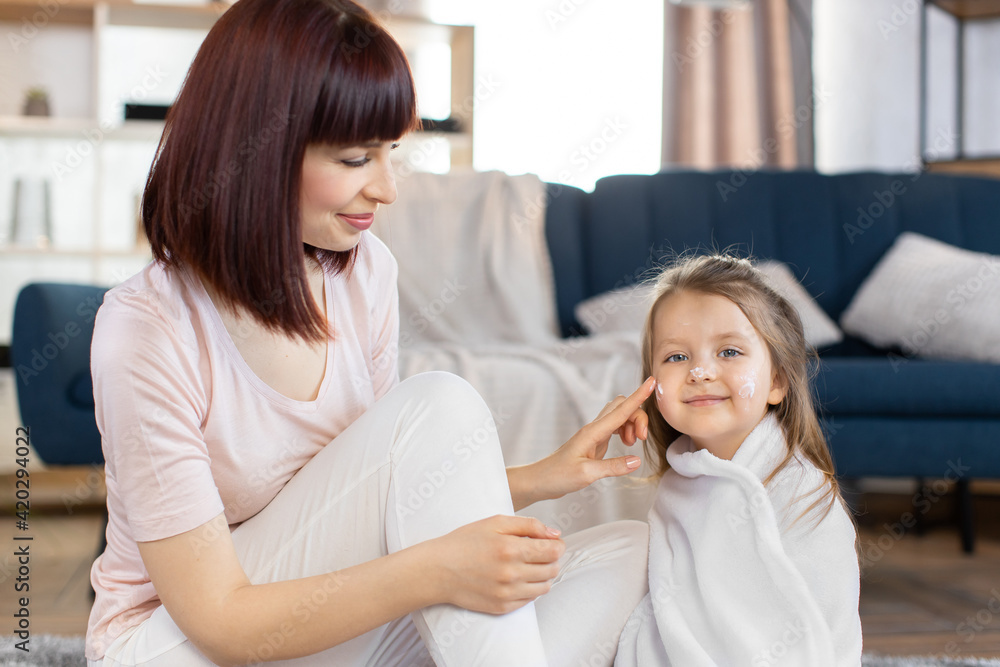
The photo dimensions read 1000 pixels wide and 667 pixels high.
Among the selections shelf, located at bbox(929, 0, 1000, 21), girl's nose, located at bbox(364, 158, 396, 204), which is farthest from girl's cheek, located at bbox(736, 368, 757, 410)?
shelf, located at bbox(929, 0, 1000, 21)

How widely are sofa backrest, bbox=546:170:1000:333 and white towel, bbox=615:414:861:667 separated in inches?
52.3

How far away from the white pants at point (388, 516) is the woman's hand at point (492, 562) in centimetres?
2

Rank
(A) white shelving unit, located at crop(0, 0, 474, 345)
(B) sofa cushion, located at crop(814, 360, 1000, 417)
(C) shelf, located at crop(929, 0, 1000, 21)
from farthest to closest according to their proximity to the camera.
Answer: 1. (A) white shelving unit, located at crop(0, 0, 474, 345)
2. (C) shelf, located at crop(929, 0, 1000, 21)
3. (B) sofa cushion, located at crop(814, 360, 1000, 417)

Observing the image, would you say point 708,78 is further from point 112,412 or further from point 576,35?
point 112,412

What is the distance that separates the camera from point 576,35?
11.4ft

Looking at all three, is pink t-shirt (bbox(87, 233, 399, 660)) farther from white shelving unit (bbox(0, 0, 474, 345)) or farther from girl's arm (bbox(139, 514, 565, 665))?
white shelving unit (bbox(0, 0, 474, 345))

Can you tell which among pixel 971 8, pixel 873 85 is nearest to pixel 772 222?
pixel 971 8

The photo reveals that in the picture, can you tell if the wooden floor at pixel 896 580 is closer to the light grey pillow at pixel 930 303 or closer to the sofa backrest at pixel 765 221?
the light grey pillow at pixel 930 303

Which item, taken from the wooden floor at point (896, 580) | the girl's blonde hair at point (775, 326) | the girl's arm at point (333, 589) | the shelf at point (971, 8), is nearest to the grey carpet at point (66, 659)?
the wooden floor at point (896, 580)

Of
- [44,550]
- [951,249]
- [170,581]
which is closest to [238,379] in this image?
[170,581]

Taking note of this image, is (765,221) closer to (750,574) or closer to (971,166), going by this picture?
(971,166)

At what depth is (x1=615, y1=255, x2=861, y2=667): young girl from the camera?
85 cm

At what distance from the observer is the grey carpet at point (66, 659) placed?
124 centimetres

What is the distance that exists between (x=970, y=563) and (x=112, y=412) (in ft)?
6.39
